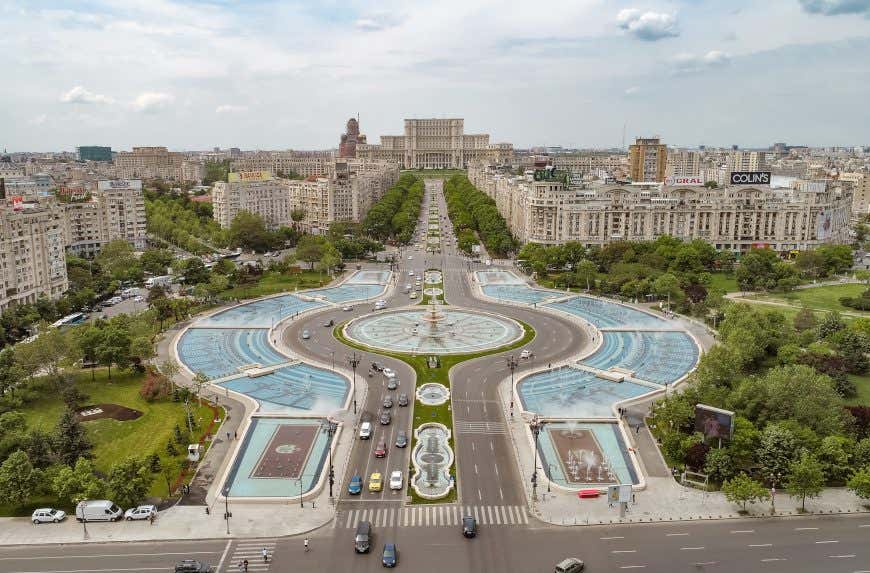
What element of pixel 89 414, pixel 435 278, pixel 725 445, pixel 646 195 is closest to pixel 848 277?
pixel 646 195

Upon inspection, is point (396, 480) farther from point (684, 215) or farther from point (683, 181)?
point (683, 181)

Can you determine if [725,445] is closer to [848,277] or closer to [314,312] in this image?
[314,312]

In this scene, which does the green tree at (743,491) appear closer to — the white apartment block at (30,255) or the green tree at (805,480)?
the green tree at (805,480)

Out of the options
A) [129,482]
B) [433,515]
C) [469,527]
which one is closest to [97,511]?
[129,482]

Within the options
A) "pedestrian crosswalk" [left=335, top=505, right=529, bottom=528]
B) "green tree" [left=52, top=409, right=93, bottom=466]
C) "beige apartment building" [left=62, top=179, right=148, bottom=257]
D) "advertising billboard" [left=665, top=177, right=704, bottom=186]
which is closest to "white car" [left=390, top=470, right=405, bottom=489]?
"pedestrian crosswalk" [left=335, top=505, right=529, bottom=528]

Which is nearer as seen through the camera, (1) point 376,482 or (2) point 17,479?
(2) point 17,479

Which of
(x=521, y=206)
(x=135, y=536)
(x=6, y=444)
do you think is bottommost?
(x=135, y=536)
